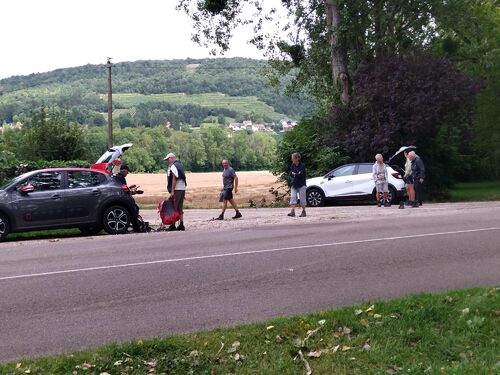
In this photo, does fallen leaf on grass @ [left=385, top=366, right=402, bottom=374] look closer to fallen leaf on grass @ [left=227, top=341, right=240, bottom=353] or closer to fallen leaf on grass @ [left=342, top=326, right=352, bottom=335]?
fallen leaf on grass @ [left=342, top=326, right=352, bottom=335]

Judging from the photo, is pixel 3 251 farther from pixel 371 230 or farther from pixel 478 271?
pixel 478 271

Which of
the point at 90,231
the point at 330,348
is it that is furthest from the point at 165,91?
the point at 330,348

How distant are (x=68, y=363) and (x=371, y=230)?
32.5 ft

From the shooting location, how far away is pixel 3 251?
12.8 metres

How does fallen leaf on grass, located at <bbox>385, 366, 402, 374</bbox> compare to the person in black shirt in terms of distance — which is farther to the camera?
the person in black shirt

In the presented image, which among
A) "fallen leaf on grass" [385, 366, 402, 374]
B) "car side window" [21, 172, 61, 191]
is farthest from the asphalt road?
"fallen leaf on grass" [385, 366, 402, 374]

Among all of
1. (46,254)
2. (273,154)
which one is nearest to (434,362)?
(46,254)

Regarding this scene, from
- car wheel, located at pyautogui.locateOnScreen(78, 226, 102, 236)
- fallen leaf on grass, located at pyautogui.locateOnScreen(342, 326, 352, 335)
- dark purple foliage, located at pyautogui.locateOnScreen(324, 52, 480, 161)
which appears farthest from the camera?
dark purple foliage, located at pyautogui.locateOnScreen(324, 52, 480, 161)

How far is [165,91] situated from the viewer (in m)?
152

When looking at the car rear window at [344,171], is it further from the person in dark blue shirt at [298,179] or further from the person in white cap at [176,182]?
the person in white cap at [176,182]

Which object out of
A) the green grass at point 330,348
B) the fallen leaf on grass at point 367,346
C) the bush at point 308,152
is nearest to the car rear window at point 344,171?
the bush at point 308,152

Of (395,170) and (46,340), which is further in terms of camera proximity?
(395,170)

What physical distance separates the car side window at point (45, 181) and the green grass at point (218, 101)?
128888 millimetres

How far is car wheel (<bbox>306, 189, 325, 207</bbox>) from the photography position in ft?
82.1
